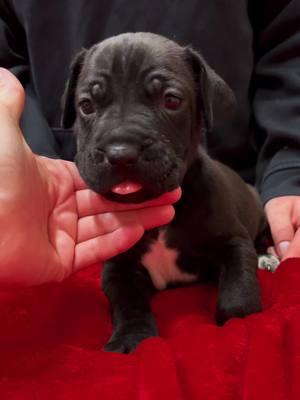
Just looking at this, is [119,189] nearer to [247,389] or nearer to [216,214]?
[216,214]

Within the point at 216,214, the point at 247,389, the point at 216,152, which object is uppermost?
the point at 247,389

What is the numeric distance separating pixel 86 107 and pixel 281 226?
93 cm

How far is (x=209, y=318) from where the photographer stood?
164 cm

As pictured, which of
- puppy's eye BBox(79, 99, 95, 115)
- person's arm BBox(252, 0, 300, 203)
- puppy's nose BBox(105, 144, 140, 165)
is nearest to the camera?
puppy's nose BBox(105, 144, 140, 165)

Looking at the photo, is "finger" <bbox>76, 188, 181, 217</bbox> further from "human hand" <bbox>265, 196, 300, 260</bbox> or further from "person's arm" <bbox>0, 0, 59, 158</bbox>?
"person's arm" <bbox>0, 0, 59, 158</bbox>

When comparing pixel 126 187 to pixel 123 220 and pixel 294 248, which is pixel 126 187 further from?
pixel 294 248

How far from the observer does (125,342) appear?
1507mm

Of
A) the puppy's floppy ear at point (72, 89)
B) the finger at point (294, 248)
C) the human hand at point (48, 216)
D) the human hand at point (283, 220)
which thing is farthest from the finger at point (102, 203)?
the human hand at point (283, 220)

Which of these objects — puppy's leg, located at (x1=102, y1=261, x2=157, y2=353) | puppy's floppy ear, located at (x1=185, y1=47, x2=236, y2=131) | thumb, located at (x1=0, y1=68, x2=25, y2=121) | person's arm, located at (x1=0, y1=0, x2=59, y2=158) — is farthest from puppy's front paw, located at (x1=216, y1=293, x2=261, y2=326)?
person's arm, located at (x1=0, y1=0, x2=59, y2=158)

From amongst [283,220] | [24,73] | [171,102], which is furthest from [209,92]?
[24,73]

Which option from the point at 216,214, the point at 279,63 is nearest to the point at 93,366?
the point at 216,214

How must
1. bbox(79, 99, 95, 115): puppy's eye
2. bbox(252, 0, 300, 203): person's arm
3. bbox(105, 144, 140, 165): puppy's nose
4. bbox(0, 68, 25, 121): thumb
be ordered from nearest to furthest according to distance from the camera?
1. bbox(105, 144, 140, 165): puppy's nose
2. bbox(0, 68, 25, 121): thumb
3. bbox(79, 99, 95, 115): puppy's eye
4. bbox(252, 0, 300, 203): person's arm

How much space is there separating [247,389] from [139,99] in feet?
2.85

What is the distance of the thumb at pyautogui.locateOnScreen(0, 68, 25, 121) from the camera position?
1.58 meters
